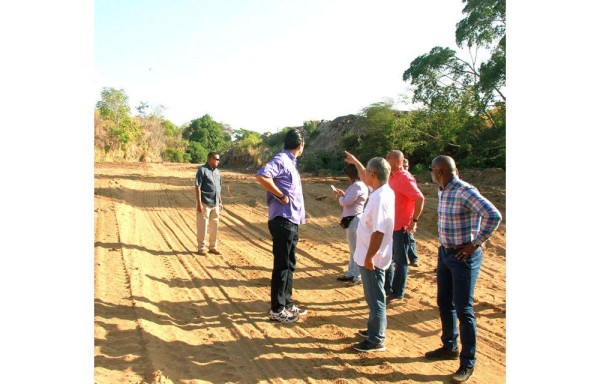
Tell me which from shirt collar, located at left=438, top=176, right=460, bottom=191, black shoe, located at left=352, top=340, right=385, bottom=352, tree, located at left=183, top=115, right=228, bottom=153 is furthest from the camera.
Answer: tree, located at left=183, top=115, right=228, bottom=153

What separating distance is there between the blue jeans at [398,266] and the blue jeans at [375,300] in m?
1.39

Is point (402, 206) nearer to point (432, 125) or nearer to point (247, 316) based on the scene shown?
point (247, 316)

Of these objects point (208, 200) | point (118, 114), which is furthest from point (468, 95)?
point (118, 114)

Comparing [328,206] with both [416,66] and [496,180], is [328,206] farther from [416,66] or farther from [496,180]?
[416,66]

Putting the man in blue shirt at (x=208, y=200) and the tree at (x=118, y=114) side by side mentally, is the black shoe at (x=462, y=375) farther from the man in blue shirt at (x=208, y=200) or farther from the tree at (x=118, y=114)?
the tree at (x=118, y=114)

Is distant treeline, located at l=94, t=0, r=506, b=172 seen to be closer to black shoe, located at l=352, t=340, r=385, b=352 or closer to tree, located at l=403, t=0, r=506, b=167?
tree, located at l=403, t=0, r=506, b=167

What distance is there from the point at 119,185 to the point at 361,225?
44.1 feet

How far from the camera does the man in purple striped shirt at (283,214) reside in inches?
190

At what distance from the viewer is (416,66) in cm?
1798

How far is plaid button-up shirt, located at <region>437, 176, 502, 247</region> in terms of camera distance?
361 cm

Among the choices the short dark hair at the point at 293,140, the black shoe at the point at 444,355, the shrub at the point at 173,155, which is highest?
the shrub at the point at 173,155

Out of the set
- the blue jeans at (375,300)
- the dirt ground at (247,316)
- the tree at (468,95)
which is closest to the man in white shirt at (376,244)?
the blue jeans at (375,300)

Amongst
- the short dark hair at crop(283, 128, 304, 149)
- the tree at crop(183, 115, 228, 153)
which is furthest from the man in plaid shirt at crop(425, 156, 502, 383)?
the tree at crop(183, 115, 228, 153)

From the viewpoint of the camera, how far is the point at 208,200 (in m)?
8.01
